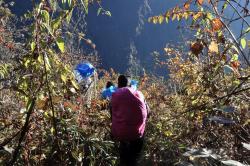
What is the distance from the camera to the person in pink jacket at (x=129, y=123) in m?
5.79

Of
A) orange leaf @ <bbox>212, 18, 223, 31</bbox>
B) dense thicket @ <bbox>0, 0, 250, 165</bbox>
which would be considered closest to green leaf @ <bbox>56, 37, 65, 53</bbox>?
dense thicket @ <bbox>0, 0, 250, 165</bbox>

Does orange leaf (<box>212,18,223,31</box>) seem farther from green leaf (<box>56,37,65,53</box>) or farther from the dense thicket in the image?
green leaf (<box>56,37,65,53</box>)

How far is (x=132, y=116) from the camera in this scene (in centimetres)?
580

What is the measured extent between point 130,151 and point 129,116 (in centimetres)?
47

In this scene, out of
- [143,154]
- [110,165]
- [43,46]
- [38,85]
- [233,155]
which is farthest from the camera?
[143,154]

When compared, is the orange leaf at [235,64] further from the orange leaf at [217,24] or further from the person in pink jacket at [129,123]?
the person in pink jacket at [129,123]

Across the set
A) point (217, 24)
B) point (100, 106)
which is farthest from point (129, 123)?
point (217, 24)

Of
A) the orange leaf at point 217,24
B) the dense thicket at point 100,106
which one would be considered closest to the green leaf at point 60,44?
the dense thicket at point 100,106

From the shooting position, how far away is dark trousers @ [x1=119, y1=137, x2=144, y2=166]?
18.8 ft

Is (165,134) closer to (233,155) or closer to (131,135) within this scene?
(131,135)

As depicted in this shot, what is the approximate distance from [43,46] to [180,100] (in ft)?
16.9

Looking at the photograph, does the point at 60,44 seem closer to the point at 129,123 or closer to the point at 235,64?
the point at 235,64

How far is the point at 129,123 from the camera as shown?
19.1 feet

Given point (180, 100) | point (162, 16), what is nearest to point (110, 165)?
point (162, 16)
